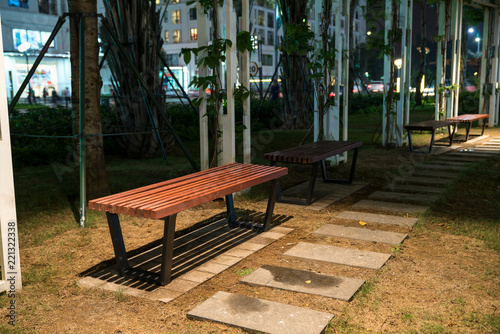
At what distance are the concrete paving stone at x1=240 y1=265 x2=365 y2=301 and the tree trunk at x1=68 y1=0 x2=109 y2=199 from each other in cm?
273

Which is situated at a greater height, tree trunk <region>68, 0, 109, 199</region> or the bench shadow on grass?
tree trunk <region>68, 0, 109, 199</region>

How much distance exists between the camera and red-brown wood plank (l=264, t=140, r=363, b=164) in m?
5.70

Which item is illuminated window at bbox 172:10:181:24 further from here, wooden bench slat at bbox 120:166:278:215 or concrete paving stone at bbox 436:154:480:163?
wooden bench slat at bbox 120:166:278:215

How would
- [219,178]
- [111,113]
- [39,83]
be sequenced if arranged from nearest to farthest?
[219,178] < [111,113] < [39,83]

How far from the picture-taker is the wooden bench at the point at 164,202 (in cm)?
344

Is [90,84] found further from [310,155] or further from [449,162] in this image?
[449,162]

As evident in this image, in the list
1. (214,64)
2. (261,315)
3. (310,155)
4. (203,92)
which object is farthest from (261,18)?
(261,315)

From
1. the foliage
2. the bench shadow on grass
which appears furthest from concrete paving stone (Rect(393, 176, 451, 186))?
the foliage

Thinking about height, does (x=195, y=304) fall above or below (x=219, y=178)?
Answer: below

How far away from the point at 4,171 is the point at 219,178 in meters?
1.78

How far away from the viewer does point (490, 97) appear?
16.0 m

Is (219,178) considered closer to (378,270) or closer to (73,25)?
(378,270)

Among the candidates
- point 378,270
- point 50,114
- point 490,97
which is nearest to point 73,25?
point 378,270

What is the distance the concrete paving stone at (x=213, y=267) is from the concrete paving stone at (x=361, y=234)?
4.00ft
